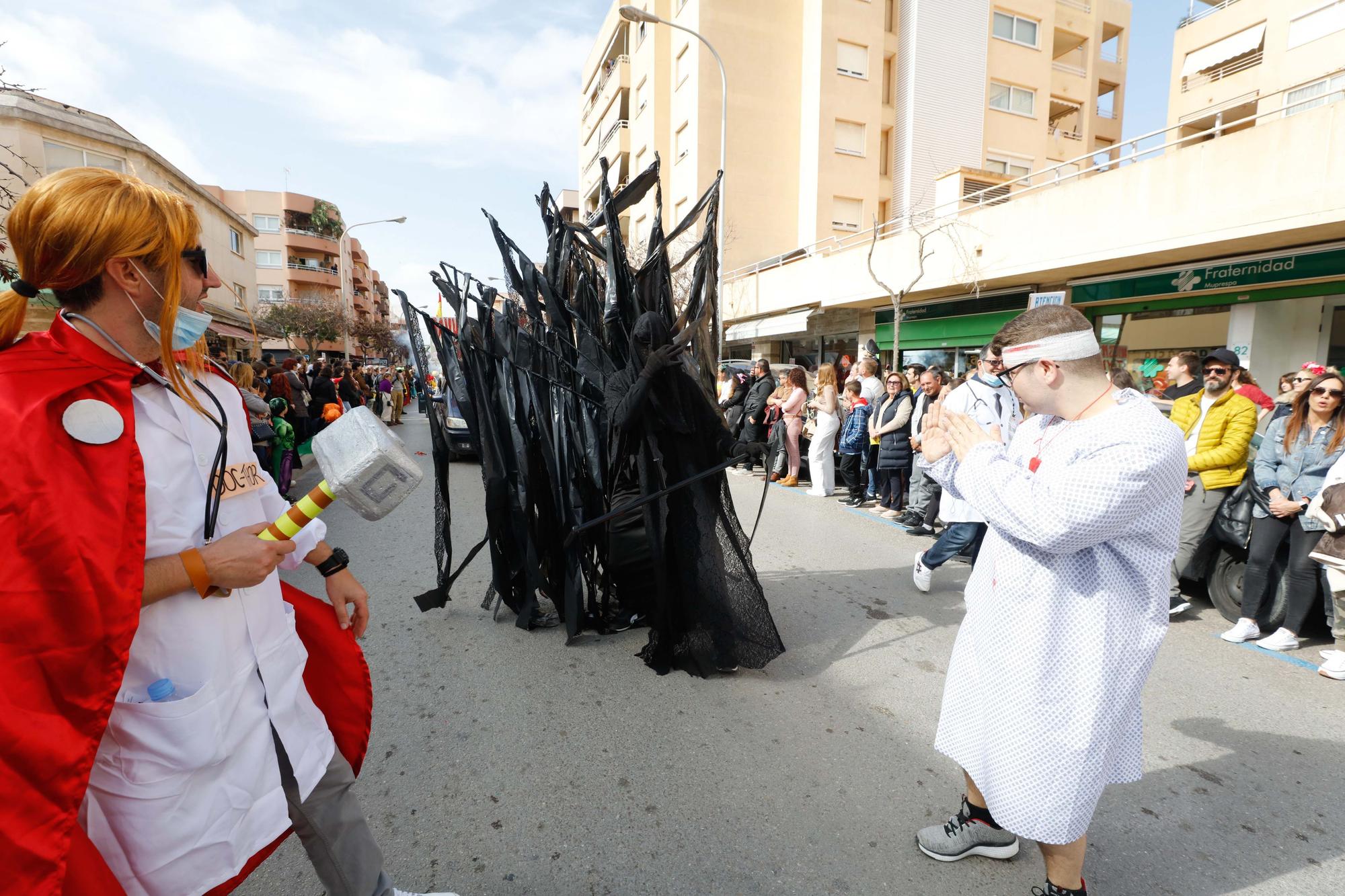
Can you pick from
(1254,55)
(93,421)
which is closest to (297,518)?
(93,421)

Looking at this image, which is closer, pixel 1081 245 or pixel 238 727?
pixel 238 727

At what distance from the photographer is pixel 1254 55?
19.2 metres

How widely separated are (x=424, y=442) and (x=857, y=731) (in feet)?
45.8

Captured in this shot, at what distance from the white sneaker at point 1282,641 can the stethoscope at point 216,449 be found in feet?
17.1

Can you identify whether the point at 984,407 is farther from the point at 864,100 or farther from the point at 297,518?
the point at 864,100

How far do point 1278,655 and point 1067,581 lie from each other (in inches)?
128

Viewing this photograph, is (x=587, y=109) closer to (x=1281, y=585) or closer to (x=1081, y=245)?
(x=1081, y=245)

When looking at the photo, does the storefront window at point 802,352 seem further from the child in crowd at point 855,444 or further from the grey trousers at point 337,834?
the grey trousers at point 337,834

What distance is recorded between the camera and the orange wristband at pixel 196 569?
120 centimetres

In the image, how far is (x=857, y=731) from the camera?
2977 millimetres

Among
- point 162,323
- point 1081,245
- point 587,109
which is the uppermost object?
point 587,109

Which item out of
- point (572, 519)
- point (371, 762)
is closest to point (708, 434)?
point (572, 519)

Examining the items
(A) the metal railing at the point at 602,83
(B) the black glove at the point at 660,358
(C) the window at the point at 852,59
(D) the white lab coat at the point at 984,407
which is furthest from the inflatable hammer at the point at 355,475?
(A) the metal railing at the point at 602,83

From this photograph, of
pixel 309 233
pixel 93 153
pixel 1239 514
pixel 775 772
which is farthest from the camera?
pixel 309 233
